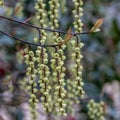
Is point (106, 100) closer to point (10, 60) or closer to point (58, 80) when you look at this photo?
point (10, 60)

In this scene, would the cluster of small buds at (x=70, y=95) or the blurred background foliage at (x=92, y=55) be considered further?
the blurred background foliage at (x=92, y=55)

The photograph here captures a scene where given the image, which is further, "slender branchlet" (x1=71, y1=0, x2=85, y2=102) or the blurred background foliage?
the blurred background foliage

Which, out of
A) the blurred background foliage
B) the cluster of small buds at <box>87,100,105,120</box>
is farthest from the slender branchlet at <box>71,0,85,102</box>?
the blurred background foliage

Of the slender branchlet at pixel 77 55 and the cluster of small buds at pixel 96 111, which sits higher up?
the slender branchlet at pixel 77 55

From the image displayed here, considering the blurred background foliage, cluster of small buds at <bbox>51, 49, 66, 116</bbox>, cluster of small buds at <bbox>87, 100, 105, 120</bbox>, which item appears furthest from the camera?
the blurred background foliage

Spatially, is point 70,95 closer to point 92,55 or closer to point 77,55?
point 77,55

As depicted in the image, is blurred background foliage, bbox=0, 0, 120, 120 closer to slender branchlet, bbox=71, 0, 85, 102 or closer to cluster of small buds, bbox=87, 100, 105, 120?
cluster of small buds, bbox=87, 100, 105, 120

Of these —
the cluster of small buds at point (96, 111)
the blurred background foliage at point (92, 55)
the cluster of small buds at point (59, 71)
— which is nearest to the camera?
the cluster of small buds at point (59, 71)

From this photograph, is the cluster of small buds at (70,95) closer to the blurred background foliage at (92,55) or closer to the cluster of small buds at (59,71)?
the blurred background foliage at (92,55)

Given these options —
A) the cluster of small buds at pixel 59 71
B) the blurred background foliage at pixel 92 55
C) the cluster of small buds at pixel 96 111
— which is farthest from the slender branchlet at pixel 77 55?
the blurred background foliage at pixel 92 55

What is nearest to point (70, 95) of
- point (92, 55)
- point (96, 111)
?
point (96, 111)

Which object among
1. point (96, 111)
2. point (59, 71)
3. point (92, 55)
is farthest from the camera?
point (92, 55)
